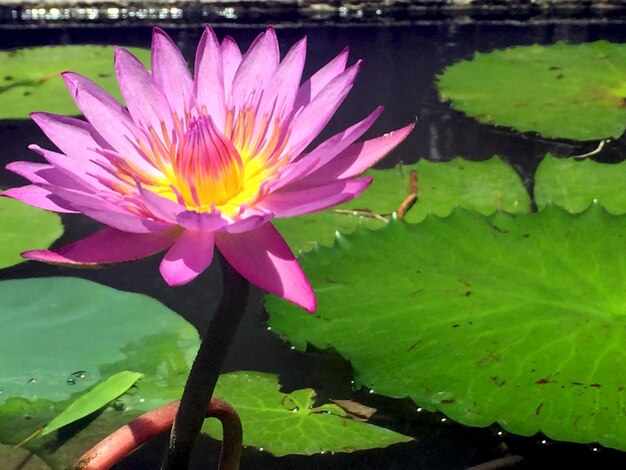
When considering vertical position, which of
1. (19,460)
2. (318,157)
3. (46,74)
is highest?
(318,157)

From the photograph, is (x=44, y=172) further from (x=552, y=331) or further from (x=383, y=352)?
(x=552, y=331)

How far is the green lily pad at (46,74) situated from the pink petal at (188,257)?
122 centimetres

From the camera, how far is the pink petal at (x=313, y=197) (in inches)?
16.0

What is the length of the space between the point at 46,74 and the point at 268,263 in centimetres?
153

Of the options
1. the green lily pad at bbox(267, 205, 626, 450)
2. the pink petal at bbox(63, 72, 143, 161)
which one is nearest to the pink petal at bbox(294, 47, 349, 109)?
the pink petal at bbox(63, 72, 143, 161)

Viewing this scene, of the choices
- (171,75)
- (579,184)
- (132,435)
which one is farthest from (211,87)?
(579,184)

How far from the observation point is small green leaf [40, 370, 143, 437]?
734 millimetres

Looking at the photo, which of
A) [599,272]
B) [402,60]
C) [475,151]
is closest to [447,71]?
[402,60]

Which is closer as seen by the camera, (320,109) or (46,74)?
(320,109)

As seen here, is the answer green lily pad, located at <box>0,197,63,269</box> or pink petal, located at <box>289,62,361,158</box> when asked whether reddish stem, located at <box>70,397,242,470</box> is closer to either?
pink petal, located at <box>289,62,361,158</box>

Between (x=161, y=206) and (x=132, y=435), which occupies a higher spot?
(x=161, y=206)

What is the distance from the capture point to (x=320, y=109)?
480 mm

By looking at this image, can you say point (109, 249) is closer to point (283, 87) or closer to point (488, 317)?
point (283, 87)

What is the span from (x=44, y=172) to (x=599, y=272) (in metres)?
0.63
